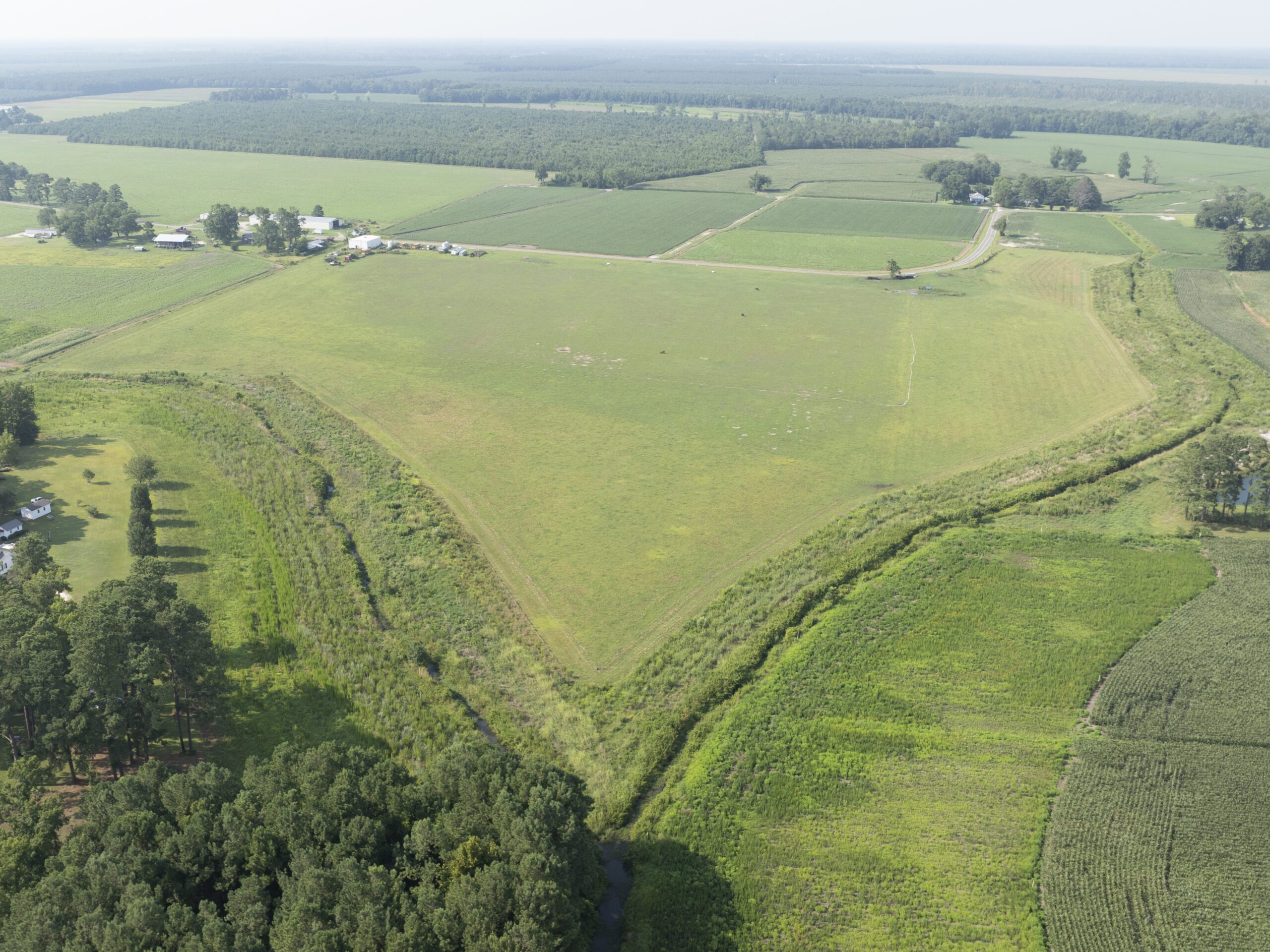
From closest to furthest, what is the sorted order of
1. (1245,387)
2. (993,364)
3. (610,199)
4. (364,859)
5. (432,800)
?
(364,859)
(432,800)
(1245,387)
(993,364)
(610,199)

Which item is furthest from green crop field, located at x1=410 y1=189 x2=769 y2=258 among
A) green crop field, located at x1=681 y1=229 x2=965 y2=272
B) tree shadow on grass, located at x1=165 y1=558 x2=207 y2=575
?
tree shadow on grass, located at x1=165 y1=558 x2=207 y2=575

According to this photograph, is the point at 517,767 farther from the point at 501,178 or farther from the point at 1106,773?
the point at 501,178

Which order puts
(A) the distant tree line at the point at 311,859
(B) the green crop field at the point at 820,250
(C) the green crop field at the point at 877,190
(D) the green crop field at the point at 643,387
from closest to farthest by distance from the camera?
(A) the distant tree line at the point at 311,859
(D) the green crop field at the point at 643,387
(B) the green crop field at the point at 820,250
(C) the green crop field at the point at 877,190

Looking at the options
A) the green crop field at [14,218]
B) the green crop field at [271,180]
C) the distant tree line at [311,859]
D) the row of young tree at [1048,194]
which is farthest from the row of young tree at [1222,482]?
the green crop field at [14,218]

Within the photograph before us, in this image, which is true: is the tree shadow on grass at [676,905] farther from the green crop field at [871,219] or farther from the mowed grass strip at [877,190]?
the mowed grass strip at [877,190]

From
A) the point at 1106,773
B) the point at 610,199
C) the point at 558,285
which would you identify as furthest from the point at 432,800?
the point at 610,199

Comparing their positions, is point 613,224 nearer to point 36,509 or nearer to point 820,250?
point 820,250

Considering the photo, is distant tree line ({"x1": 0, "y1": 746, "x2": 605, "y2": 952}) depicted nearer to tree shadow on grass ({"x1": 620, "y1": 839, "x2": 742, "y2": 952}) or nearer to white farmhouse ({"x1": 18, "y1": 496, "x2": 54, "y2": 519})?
tree shadow on grass ({"x1": 620, "y1": 839, "x2": 742, "y2": 952})
